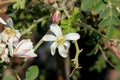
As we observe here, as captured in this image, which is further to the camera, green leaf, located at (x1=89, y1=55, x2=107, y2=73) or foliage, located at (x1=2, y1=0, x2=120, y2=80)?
green leaf, located at (x1=89, y1=55, x2=107, y2=73)

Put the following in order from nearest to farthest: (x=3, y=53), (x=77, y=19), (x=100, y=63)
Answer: (x=3, y=53) → (x=77, y=19) → (x=100, y=63)

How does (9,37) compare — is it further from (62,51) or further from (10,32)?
(62,51)

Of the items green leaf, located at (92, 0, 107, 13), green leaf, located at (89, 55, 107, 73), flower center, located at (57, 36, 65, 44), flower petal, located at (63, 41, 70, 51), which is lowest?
green leaf, located at (89, 55, 107, 73)

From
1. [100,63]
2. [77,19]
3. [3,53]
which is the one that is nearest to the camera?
[3,53]

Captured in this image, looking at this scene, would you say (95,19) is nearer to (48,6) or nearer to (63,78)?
(48,6)

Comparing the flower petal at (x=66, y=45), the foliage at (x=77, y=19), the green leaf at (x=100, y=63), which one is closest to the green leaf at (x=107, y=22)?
the foliage at (x=77, y=19)

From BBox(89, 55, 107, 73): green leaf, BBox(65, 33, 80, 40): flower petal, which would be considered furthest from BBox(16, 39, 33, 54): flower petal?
BBox(89, 55, 107, 73): green leaf

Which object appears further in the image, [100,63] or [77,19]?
[100,63]

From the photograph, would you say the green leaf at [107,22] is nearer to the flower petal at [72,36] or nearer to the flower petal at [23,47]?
the flower petal at [72,36]

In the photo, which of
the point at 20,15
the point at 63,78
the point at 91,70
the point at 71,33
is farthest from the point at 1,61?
the point at 91,70

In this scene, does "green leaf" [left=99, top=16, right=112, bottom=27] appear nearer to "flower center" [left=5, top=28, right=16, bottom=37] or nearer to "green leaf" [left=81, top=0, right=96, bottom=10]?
"green leaf" [left=81, top=0, right=96, bottom=10]

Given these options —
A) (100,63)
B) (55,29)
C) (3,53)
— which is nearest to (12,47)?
(3,53)
